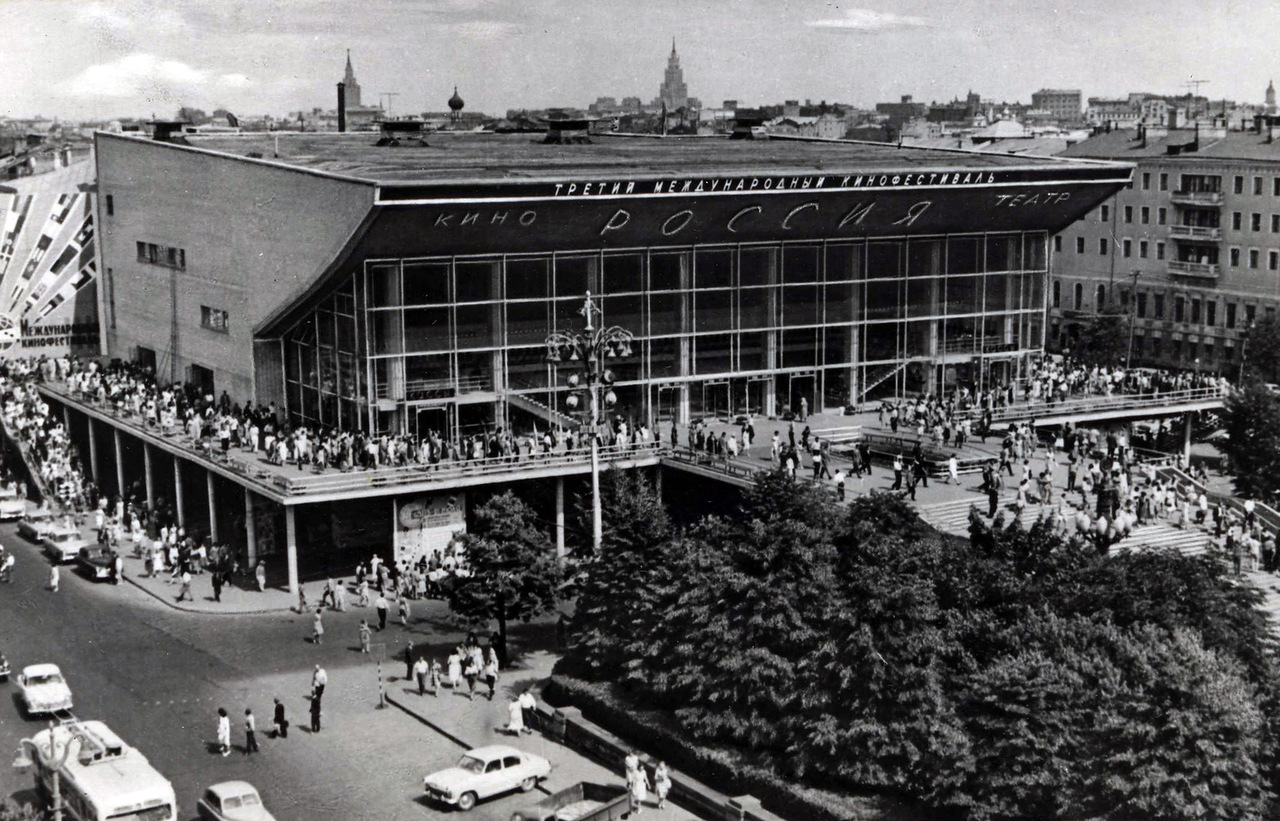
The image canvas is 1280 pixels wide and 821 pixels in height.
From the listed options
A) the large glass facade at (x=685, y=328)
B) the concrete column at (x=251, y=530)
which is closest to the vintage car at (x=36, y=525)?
the concrete column at (x=251, y=530)

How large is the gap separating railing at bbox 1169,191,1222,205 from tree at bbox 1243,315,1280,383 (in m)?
10.4

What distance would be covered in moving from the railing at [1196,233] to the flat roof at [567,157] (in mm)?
26196

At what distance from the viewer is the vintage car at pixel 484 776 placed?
110ft

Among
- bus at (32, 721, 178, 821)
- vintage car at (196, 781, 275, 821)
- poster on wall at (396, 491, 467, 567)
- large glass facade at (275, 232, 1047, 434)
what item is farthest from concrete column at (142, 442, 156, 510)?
vintage car at (196, 781, 275, 821)

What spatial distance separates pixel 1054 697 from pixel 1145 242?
243 ft

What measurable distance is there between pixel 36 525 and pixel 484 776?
30768 millimetres

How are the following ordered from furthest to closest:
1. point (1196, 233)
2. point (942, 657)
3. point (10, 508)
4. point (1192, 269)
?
point (1192, 269)
point (1196, 233)
point (10, 508)
point (942, 657)

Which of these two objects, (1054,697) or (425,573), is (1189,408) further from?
(1054,697)

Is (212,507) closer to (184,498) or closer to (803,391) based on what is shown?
(184,498)

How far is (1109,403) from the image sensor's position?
67.2 m

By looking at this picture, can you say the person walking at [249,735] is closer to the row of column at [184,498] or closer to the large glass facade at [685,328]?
the row of column at [184,498]

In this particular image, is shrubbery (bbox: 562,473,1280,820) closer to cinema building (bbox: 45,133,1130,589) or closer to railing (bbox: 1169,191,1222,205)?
cinema building (bbox: 45,133,1130,589)

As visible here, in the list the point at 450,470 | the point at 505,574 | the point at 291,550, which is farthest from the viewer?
the point at 450,470

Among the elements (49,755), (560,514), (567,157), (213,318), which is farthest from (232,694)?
(567,157)
